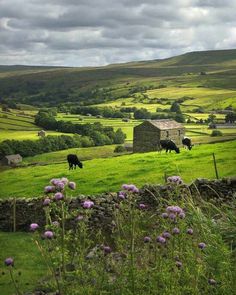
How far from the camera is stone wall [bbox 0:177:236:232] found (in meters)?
15.7

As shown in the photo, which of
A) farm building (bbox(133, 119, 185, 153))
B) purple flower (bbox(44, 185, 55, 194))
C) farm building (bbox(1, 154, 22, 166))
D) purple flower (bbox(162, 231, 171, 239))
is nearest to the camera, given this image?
purple flower (bbox(44, 185, 55, 194))

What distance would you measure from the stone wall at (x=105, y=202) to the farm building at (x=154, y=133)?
40412 millimetres

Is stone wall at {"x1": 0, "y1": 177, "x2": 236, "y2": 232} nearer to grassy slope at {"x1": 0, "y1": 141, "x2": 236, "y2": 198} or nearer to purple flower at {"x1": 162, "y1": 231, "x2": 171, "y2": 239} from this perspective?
grassy slope at {"x1": 0, "y1": 141, "x2": 236, "y2": 198}

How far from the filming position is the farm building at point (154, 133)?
58781 millimetres

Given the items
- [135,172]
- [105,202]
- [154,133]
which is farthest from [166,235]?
[154,133]

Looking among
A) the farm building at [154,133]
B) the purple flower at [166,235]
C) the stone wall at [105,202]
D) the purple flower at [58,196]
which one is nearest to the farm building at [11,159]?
the farm building at [154,133]

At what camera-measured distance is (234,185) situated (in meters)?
16.6

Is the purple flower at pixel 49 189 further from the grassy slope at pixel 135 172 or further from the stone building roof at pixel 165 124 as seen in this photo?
the stone building roof at pixel 165 124

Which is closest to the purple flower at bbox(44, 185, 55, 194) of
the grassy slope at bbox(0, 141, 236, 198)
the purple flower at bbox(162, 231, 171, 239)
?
the purple flower at bbox(162, 231, 171, 239)

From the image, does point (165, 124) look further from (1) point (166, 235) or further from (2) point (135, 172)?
(1) point (166, 235)

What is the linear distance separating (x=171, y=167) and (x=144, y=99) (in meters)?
157

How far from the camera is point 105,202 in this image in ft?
53.7

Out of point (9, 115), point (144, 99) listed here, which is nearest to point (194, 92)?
point (144, 99)

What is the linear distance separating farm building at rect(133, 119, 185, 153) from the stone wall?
4041 cm
